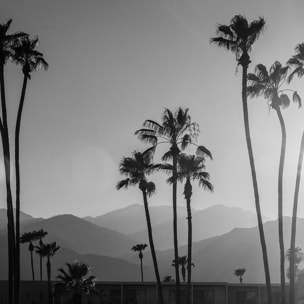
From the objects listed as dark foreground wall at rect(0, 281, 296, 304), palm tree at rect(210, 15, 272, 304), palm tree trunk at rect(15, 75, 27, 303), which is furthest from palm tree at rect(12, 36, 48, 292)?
dark foreground wall at rect(0, 281, 296, 304)

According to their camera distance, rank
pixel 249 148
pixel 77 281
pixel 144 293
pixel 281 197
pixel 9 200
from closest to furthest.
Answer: pixel 249 148, pixel 281 197, pixel 9 200, pixel 77 281, pixel 144 293

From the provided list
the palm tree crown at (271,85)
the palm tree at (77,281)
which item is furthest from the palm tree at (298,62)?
the palm tree at (77,281)

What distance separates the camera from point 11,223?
114 feet

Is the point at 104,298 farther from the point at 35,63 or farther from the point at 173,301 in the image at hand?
the point at 35,63

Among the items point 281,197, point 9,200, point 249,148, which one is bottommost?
point 281,197

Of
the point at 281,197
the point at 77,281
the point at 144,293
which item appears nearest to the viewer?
the point at 281,197

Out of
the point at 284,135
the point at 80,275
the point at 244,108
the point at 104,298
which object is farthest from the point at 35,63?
the point at 104,298

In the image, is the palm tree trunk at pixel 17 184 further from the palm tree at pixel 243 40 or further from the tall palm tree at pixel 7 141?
the palm tree at pixel 243 40

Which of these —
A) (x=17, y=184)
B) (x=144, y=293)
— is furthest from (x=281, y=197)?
(x=144, y=293)

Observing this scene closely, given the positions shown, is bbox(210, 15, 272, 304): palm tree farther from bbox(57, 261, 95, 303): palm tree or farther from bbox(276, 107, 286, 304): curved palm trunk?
bbox(57, 261, 95, 303): palm tree

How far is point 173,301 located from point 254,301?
12.5 metres

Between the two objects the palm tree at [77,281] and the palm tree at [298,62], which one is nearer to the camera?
the palm tree at [298,62]

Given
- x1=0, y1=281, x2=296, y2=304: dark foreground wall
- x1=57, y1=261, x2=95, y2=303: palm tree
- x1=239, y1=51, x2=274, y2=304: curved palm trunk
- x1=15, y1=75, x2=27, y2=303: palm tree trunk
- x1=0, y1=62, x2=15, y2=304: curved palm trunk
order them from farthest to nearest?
1. x1=0, y1=281, x2=296, y2=304: dark foreground wall
2. x1=57, y1=261, x2=95, y2=303: palm tree
3. x1=15, y1=75, x2=27, y2=303: palm tree trunk
4. x1=0, y1=62, x2=15, y2=304: curved palm trunk
5. x1=239, y1=51, x2=274, y2=304: curved palm trunk

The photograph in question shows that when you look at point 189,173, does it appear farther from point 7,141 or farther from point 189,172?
point 7,141
